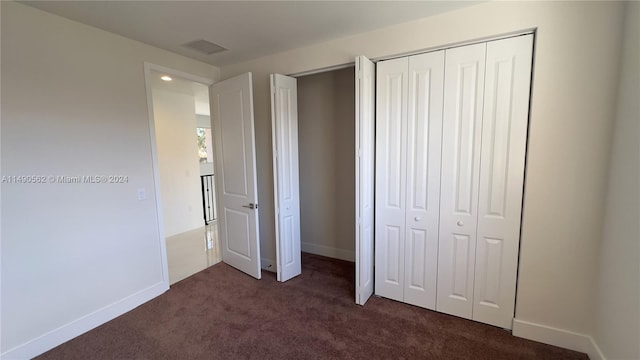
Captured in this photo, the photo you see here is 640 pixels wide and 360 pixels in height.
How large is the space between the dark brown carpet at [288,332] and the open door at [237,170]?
53 centimetres

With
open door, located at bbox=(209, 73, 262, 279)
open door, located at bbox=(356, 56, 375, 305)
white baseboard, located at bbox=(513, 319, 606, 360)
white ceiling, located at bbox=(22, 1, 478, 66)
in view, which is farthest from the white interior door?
white baseboard, located at bbox=(513, 319, 606, 360)

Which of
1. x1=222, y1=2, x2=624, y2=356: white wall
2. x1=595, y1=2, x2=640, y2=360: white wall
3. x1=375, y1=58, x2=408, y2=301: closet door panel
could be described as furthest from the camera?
x1=375, y1=58, x2=408, y2=301: closet door panel

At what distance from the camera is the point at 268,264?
3.52m

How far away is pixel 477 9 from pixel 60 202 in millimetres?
3550

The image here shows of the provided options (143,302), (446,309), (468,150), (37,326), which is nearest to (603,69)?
(468,150)

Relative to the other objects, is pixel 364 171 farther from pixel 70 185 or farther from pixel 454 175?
pixel 70 185

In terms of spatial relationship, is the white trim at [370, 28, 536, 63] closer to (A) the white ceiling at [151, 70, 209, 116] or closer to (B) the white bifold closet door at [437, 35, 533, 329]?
(B) the white bifold closet door at [437, 35, 533, 329]

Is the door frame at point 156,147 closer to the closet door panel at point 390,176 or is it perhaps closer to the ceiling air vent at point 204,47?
the ceiling air vent at point 204,47

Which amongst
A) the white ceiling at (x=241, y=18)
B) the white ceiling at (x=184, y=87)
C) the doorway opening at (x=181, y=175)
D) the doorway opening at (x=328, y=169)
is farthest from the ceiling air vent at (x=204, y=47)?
the doorway opening at (x=181, y=175)

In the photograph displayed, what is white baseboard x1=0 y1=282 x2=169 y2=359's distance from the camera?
201 cm

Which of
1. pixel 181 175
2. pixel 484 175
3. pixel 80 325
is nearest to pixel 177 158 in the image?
pixel 181 175

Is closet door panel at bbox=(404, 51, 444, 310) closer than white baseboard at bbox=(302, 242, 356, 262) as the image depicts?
Yes

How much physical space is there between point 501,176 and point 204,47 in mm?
2973

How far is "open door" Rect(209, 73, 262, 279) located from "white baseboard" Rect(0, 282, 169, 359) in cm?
88
